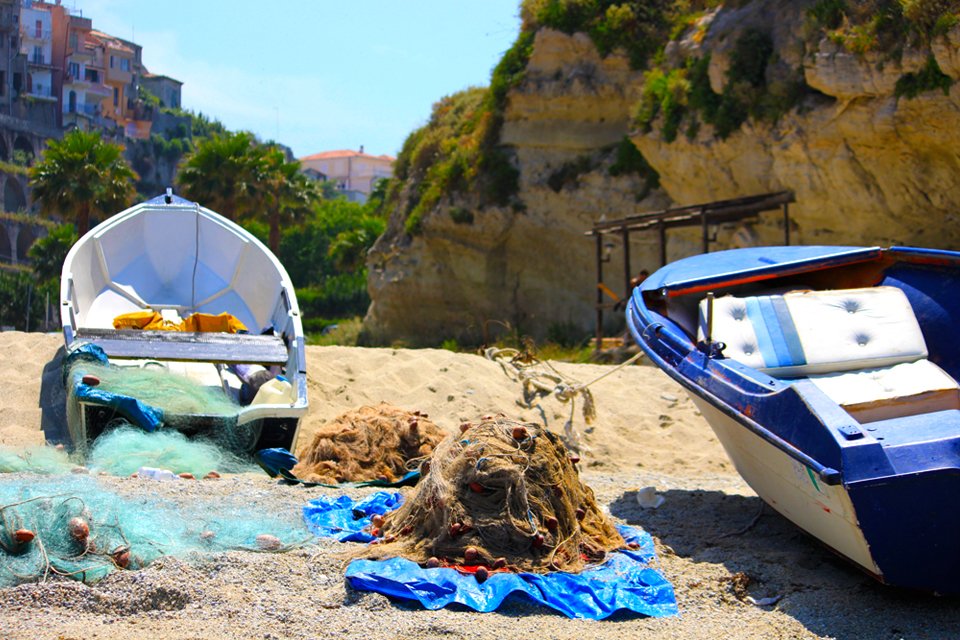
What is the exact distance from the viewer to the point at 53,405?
30.9ft

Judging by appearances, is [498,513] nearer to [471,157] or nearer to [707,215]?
[707,215]

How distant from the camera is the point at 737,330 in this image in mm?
6770

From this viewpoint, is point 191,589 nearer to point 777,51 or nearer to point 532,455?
point 532,455

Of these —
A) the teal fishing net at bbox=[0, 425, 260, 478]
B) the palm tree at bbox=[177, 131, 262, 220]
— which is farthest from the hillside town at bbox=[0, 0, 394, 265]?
the teal fishing net at bbox=[0, 425, 260, 478]

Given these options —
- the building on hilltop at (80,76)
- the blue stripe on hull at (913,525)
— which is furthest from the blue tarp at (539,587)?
the building on hilltop at (80,76)

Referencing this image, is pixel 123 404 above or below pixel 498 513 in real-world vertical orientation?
above

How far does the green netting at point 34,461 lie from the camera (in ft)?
22.1

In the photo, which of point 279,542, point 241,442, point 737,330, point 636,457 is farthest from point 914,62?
point 279,542

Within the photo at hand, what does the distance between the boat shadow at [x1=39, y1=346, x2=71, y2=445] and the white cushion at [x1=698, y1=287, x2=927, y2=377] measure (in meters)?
5.70

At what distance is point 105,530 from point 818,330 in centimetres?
451

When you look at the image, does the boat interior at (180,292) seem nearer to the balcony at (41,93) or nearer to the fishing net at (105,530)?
the fishing net at (105,530)

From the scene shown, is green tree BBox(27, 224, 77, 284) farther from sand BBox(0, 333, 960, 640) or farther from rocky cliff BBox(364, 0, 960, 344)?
sand BBox(0, 333, 960, 640)

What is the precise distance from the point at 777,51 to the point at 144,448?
12.3 m

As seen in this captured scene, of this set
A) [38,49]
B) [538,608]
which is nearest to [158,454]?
[538,608]
